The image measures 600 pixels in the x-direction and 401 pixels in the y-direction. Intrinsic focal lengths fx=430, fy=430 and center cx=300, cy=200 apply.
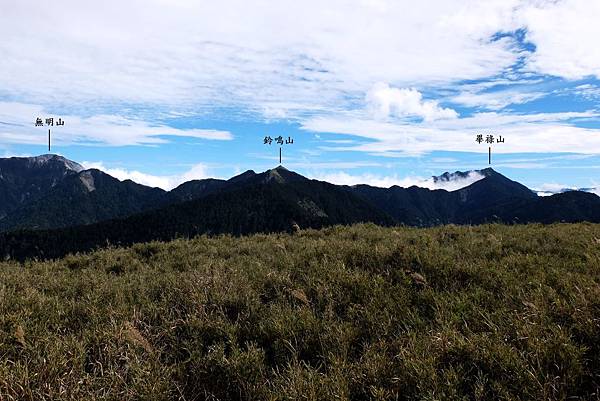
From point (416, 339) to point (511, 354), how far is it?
1256 millimetres

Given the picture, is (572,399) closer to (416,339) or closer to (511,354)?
(511,354)

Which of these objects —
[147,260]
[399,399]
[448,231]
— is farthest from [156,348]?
[448,231]

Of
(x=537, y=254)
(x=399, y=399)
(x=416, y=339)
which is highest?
(x=537, y=254)

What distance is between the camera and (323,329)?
21.9 feet

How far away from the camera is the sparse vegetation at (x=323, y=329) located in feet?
16.8

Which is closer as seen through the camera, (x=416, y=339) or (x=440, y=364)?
(x=440, y=364)

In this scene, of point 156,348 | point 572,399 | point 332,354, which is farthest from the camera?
point 156,348

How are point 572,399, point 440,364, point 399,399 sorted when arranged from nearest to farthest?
1. point 572,399
2. point 399,399
3. point 440,364

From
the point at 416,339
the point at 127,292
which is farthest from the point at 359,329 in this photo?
the point at 127,292

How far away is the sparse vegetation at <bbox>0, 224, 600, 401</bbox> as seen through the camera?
5129 millimetres

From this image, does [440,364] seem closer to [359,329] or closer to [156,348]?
[359,329]

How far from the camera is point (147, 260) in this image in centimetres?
1281

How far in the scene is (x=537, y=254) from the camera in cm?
984

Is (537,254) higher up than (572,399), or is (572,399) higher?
(537,254)
